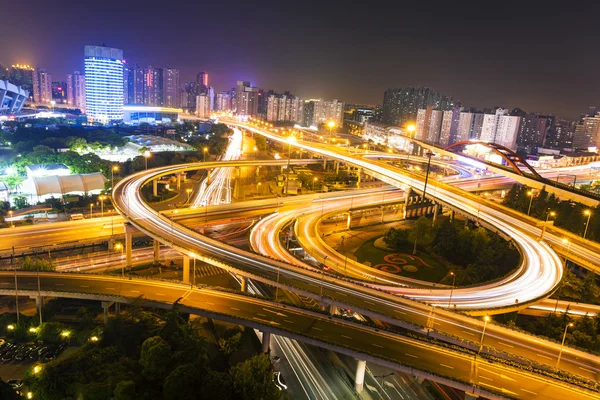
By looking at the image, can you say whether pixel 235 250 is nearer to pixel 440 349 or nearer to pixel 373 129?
pixel 440 349

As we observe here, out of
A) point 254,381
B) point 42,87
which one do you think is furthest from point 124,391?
point 42,87

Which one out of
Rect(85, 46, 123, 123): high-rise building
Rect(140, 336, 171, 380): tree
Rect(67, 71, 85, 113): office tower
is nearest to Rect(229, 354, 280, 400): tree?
Rect(140, 336, 171, 380): tree

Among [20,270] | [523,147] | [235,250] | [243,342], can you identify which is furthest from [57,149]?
[523,147]

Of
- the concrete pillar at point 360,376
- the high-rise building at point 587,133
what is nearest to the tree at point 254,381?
the concrete pillar at point 360,376

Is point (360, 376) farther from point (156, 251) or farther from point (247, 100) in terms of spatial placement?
point (247, 100)

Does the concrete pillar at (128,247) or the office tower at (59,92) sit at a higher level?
the office tower at (59,92)

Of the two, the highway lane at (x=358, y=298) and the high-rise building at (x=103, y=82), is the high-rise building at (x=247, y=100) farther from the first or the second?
the highway lane at (x=358, y=298)
